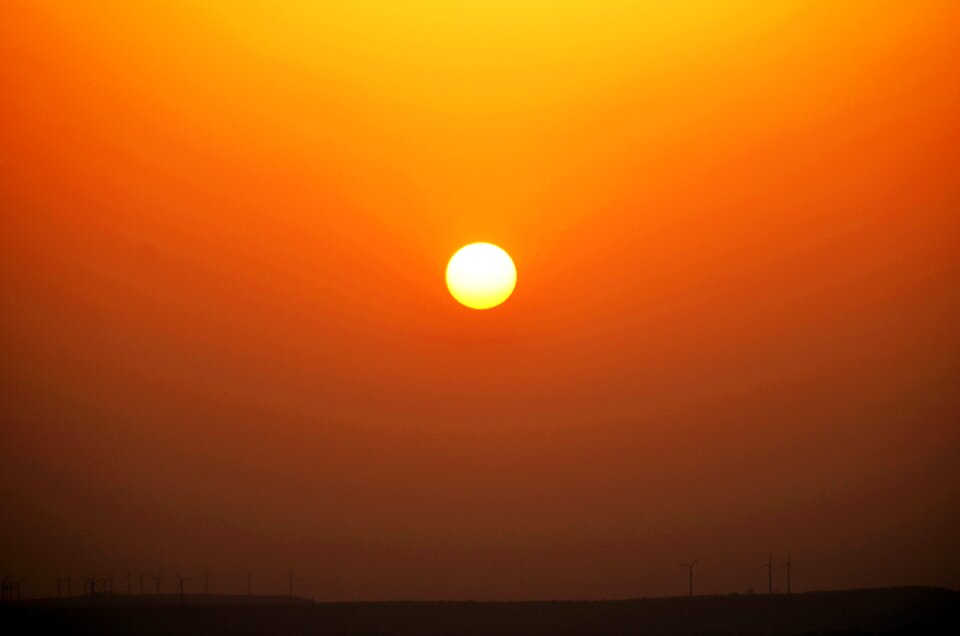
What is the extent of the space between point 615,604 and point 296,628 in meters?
16.5

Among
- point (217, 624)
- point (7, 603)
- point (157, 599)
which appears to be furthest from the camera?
point (157, 599)

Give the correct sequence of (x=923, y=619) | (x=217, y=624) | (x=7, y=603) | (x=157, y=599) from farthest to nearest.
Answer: (x=157, y=599) < (x=217, y=624) < (x=7, y=603) < (x=923, y=619)

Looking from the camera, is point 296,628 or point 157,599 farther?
point 157,599

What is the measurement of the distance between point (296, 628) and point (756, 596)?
23.9 meters

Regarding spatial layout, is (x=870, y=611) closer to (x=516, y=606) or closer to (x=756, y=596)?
(x=756, y=596)

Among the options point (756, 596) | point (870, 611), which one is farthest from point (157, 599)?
point (870, 611)

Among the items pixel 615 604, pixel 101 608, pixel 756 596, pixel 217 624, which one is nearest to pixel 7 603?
pixel 101 608

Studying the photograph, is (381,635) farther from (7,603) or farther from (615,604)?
(7,603)

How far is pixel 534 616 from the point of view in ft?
222

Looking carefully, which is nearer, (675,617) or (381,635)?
(381,635)

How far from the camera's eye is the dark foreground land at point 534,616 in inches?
2420

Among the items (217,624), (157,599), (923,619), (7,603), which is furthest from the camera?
(157,599)

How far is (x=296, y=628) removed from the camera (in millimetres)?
66875

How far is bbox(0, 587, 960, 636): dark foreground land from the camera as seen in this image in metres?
61.5
